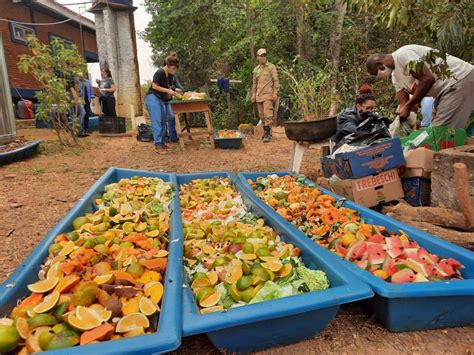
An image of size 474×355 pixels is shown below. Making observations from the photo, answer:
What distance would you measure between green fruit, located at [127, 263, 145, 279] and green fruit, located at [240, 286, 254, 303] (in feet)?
1.64

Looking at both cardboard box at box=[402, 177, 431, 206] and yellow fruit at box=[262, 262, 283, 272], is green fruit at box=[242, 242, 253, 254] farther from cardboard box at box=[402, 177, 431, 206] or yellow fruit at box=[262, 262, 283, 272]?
cardboard box at box=[402, 177, 431, 206]

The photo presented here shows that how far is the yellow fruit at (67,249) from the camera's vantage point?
1853 mm

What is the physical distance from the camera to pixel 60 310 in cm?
139

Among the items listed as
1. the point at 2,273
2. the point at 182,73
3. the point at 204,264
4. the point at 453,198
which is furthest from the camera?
the point at 182,73

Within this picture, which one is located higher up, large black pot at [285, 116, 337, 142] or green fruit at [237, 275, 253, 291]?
large black pot at [285, 116, 337, 142]

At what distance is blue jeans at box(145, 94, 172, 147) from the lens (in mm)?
6055

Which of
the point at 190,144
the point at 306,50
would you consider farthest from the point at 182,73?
the point at 190,144

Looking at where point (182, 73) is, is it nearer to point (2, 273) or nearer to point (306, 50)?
point (306, 50)

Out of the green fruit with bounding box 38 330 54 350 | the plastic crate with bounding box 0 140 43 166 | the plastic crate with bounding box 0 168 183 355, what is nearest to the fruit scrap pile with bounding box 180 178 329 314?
the plastic crate with bounding box 0 168 183 355

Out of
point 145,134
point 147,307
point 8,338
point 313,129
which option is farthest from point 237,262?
point 145,134

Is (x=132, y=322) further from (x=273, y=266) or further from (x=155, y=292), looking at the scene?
(x=273, y=266)

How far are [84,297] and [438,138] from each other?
298cm

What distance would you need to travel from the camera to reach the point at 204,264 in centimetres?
192

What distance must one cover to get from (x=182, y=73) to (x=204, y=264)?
1187 centimetres
